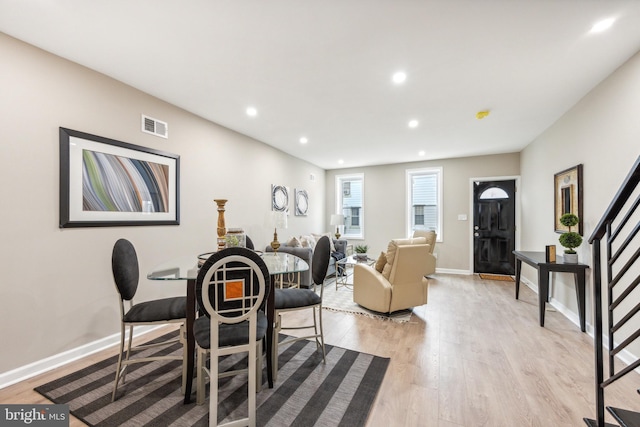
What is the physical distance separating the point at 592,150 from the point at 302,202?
4.65 m

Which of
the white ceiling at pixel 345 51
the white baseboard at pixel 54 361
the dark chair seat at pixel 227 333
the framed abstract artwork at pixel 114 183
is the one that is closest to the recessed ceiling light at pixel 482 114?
the white ceiling at pixel 345 51

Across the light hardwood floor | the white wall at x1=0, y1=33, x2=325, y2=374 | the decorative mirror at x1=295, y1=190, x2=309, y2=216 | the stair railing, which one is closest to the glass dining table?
the light hardwood floor

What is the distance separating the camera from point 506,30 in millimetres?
1928

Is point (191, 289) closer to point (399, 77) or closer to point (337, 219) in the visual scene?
point (399, 77)

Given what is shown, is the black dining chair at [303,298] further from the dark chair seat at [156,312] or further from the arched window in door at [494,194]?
the arched window in door at [494,194]

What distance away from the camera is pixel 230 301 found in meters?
1.51

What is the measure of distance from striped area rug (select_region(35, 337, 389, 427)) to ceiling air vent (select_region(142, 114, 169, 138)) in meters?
2.27

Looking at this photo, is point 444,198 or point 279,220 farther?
point 444,198

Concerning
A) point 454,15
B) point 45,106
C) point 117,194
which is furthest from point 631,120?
point 45,106

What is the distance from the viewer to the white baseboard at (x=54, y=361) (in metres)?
2.00

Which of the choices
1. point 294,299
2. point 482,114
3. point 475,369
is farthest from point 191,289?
point 482,114

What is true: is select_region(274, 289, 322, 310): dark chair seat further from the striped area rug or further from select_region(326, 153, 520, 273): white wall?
select_region(326, 153, 520, 273): white wall

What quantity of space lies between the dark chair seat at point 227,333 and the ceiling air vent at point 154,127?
7.41ft

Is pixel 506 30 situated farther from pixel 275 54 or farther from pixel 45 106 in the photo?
pixel 45 106
